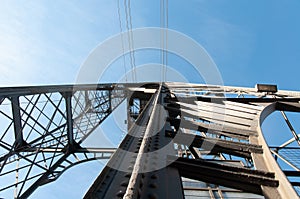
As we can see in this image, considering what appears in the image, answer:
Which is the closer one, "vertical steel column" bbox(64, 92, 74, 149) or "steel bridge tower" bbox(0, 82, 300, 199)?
"steel bridge tower" bbox(0, 82, 300, 199)

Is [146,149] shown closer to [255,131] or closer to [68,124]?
[255,131]

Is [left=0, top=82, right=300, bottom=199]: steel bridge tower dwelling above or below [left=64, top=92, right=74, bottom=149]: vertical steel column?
below

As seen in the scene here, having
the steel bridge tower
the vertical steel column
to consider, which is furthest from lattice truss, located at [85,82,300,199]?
the vertical steel column

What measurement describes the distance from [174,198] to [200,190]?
14.9 ft

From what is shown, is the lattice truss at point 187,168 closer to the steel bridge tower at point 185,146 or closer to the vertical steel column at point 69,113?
the steel bridge tower at point 185,146

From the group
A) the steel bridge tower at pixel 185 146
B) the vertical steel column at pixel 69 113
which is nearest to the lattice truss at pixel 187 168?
the steel bridge tower at pixel 185 146

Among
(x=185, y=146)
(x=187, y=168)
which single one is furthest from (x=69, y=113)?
(x=187, y=168)

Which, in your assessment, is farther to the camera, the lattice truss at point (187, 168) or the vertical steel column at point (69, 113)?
the vertical steel column at point (69, 113)

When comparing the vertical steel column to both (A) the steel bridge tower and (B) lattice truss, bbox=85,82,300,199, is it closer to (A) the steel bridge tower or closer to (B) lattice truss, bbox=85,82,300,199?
(A) the steel bridge tower

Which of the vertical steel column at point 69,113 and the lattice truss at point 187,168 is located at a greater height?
the vertical steel column at point 69,113

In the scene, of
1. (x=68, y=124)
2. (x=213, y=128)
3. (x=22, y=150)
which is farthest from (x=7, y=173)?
(x=213, y=128)

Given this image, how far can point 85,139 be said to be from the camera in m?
11.3

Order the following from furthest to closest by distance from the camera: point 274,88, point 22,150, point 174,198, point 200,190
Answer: point 22,150, point 274,88, point 200,190, point 174,198

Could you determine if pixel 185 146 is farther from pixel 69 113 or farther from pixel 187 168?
pixel 69 113
